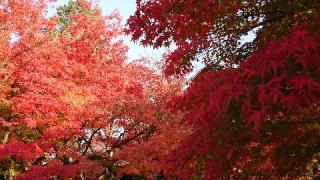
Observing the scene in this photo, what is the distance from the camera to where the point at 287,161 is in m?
6.45

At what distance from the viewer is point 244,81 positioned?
3.76 meters

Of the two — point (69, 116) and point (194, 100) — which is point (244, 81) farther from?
point (69, 116)

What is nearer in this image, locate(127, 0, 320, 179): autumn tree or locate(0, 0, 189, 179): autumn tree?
locate(127, 0, 320, 179): autumn tree

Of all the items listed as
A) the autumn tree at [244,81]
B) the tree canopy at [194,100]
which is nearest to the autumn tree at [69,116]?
the tree canopy at [194,100]

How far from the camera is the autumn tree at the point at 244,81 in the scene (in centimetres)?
360

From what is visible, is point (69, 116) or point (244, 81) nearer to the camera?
point (244, 81)

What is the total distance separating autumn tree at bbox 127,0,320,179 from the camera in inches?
142

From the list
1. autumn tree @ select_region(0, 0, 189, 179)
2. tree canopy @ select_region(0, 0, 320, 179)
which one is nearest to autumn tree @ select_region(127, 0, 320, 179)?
tree canopy @ select_region(0, 0, 320, 179)

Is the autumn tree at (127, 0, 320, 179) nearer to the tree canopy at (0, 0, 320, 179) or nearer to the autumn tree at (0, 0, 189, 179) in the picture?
the tree canopy at (0, 0, 320, 179)

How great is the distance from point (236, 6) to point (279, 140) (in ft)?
7.14

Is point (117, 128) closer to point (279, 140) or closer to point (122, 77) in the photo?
point (122, 77)

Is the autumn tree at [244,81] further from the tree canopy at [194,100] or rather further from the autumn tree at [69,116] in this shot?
the autumn tree at [69,116]

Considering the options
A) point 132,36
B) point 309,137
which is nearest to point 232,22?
point 132,36

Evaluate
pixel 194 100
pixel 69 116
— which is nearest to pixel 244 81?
pixel 194 100
